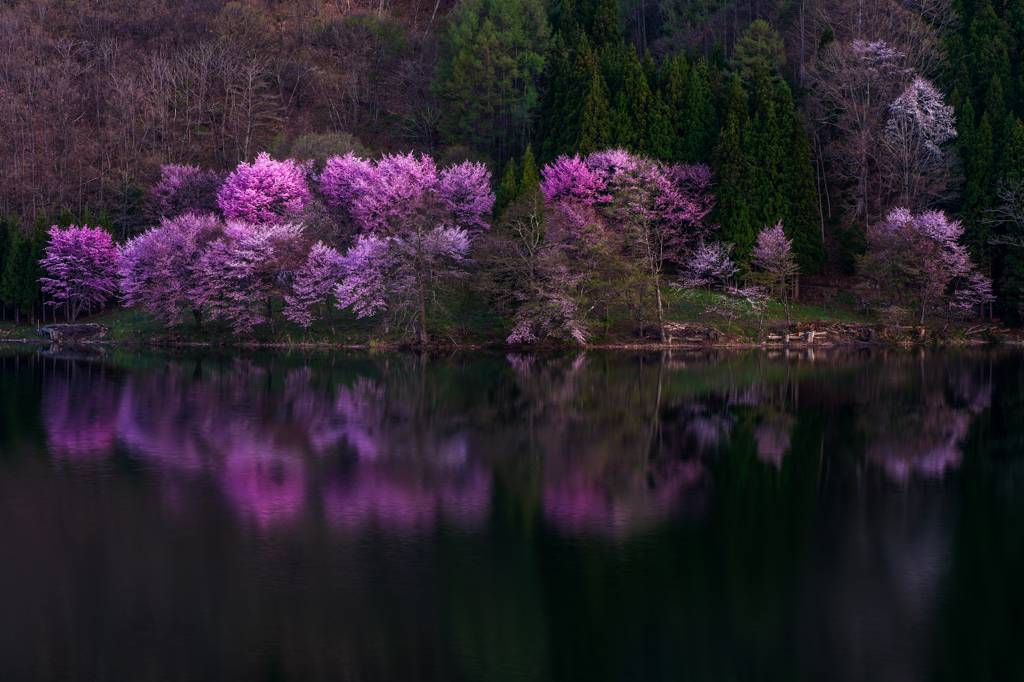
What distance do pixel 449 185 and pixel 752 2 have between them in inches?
1630

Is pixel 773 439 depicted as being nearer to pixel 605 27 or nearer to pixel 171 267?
pixel 171 267

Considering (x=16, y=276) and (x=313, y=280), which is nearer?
(x=313, y=280)

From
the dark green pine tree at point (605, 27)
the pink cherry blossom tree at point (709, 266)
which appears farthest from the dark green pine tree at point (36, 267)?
the dark green pine tree at point (605, 27)

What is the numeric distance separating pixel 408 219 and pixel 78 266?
26092 mm

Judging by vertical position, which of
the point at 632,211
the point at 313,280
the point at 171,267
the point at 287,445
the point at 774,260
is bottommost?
the point at 287,445

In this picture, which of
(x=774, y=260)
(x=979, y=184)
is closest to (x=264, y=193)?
(x=774, y=260)

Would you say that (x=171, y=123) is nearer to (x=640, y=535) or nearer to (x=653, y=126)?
(x=653, y=126)

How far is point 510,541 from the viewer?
13.9 meters

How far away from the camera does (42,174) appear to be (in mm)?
81000

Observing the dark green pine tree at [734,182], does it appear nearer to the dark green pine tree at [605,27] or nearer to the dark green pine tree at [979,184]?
the dark green pine tree at [979,184]

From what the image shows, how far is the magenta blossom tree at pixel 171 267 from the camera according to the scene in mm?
57438

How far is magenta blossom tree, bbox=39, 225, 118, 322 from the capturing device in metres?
64.6

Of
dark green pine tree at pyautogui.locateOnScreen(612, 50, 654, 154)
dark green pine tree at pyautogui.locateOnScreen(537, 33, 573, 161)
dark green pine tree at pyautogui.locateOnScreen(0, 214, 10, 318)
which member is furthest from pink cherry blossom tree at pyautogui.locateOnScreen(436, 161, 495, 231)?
dark green pine tree at pyautogui.locateOnScreen(0, 214, 10, 318)

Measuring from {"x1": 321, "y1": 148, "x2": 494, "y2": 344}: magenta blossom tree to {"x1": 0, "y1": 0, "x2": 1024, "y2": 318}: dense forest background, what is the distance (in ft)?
11.4
